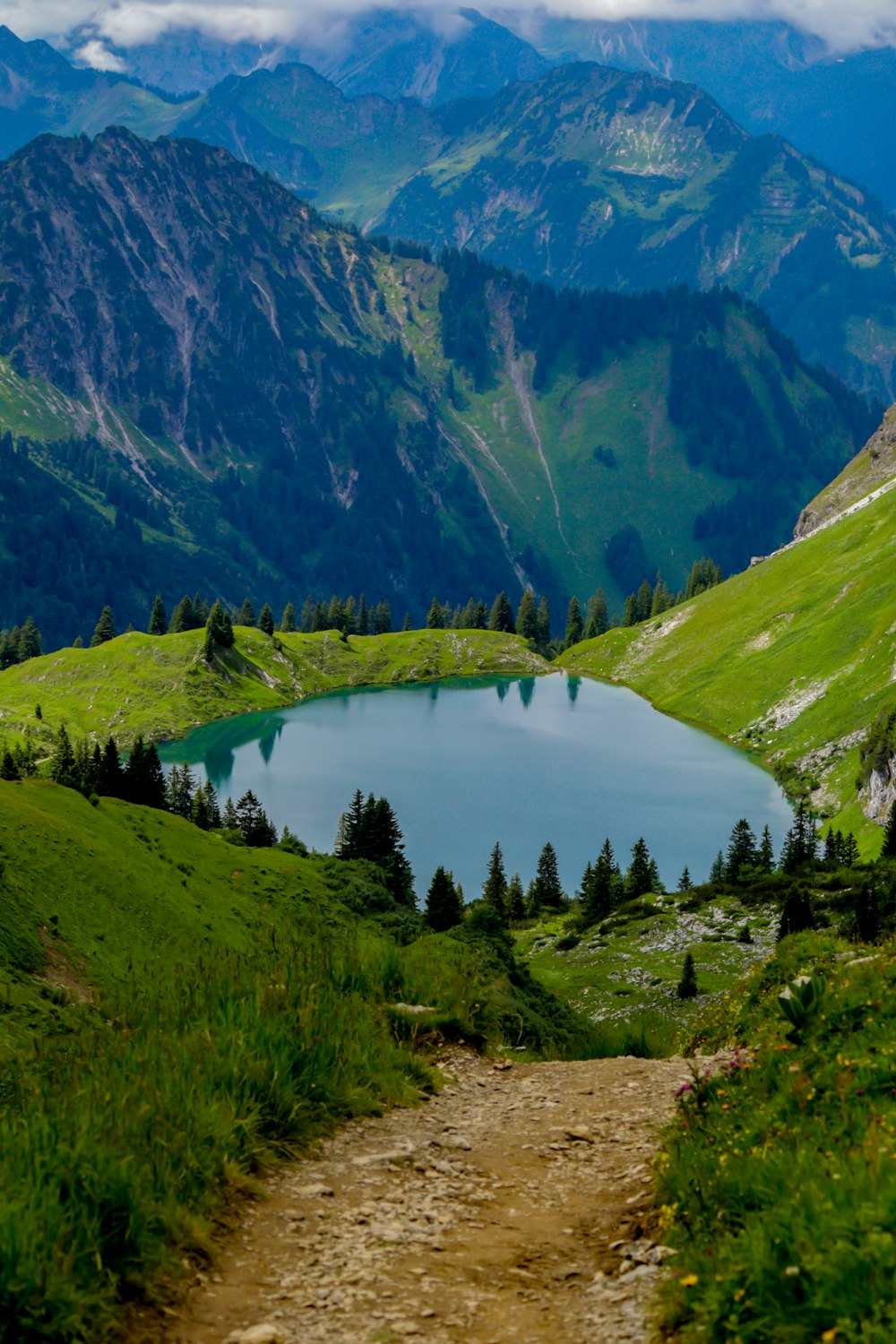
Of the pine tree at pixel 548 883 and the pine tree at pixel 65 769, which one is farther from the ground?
the pine tree at pixel 65 769

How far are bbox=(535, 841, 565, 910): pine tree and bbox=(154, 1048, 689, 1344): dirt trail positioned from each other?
104329 mm

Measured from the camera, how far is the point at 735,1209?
840cm

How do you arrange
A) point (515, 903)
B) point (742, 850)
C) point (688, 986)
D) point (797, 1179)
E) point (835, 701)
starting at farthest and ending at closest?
point (835, 701), point (742, 850), point (515, 903), point (688, 986), point (797, 1179)

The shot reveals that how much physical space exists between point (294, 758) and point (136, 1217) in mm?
180942

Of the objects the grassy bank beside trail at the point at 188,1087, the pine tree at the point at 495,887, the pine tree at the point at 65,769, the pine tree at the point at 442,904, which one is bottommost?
the pine tree at the point at 495,887

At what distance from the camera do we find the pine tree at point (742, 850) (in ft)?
361

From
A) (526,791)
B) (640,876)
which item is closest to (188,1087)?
(640,876)

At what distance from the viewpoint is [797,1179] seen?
812 cm

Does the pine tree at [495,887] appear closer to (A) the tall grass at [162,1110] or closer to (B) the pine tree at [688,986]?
(B) the pine tree at [688,986]

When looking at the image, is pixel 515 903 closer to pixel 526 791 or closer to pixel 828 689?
pixel 526 791

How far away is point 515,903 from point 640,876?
504 inches

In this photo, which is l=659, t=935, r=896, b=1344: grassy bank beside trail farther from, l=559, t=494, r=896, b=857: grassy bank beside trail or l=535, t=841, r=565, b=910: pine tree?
l=559, t=494, r=896, b=857: grassy bank beside trail

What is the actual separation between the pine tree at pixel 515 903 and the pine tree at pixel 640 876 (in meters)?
11.0

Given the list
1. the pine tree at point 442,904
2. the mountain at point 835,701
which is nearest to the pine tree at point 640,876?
the mountain at point 835,701
